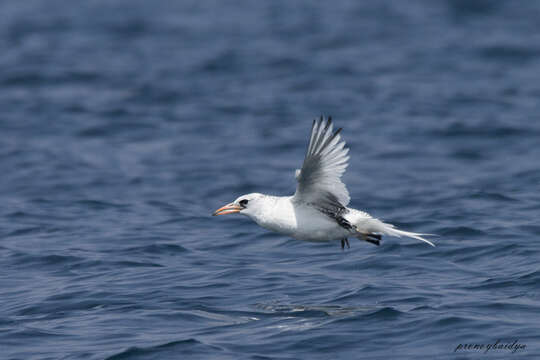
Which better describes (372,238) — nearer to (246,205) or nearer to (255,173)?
(246,205)

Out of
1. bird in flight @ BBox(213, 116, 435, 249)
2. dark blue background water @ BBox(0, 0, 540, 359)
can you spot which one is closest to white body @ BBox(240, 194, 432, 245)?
bird in flight @ BBox(213, 116, 435, 249)

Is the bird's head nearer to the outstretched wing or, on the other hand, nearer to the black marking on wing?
Answer: the outstretched wing

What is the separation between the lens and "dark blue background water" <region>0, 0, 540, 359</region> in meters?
9.91

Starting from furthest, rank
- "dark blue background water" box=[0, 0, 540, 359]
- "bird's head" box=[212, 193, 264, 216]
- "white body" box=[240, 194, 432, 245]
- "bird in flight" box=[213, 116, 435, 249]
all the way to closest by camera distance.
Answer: "bird's head" box=[212, 193, 264, 216] < "white body" box=[240, 194, 432, 245] < "bird in flight" box=[213, 116, 435, 249] < "dark blue background water" box=[0, 0, 540, 359]

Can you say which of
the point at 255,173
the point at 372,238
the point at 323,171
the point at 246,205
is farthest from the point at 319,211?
the point at 255,173

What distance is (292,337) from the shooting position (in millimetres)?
9391

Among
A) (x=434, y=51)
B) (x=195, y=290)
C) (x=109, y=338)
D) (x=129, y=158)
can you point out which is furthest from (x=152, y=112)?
(x=109, y=338)

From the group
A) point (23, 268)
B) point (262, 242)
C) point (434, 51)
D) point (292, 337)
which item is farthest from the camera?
point (434, 51)

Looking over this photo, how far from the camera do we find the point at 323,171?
1034 centimetres

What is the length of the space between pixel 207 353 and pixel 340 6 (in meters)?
25.9

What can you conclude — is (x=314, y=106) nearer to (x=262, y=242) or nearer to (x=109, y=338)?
(x=262, y=242)

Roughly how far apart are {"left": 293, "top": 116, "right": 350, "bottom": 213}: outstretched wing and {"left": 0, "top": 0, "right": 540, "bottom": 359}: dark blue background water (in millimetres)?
1322

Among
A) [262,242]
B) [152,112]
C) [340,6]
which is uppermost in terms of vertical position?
[340,6]

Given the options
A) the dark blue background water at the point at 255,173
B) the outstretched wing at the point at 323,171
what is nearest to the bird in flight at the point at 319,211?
the outstretched wing at the point at 323,171
